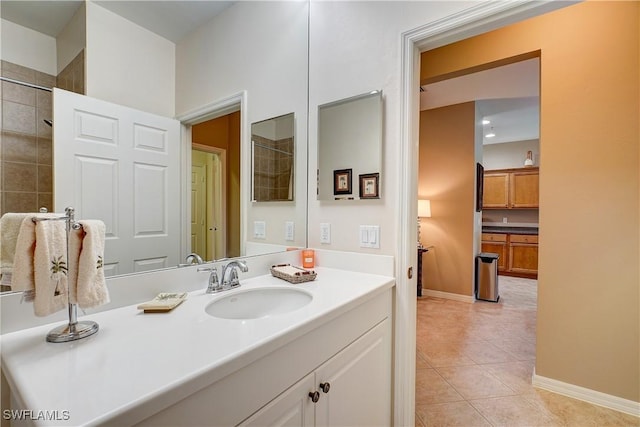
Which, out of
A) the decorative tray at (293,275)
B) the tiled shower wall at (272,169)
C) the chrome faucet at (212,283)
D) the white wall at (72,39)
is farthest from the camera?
the tiled shower wall at (272,169)

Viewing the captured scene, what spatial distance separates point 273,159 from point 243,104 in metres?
0.35

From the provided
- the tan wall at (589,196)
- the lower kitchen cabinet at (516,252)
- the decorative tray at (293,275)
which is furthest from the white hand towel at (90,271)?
the lower kitchen cabinet at (516,252)

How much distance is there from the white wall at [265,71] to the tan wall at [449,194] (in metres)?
2.92

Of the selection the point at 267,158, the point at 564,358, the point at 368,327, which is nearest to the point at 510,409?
the point at 564,358

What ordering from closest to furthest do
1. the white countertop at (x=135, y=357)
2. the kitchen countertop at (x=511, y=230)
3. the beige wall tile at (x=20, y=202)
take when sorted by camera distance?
the white countertop at (x=135, y=357) → the beige wall tile at (x=20, y=202) → the kitchen countertop at (x=511, y=230)

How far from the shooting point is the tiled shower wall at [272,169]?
5.54 ft

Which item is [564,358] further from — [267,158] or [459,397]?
[267,158]

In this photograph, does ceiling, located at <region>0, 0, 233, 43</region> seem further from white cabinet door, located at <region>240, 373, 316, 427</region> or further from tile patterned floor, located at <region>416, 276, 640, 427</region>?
tile patterned floor, located at <region>416, 276, 640, 427</region>

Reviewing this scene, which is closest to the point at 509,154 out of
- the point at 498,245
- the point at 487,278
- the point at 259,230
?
the point at 498,245

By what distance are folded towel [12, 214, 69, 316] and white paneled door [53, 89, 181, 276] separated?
21 cm

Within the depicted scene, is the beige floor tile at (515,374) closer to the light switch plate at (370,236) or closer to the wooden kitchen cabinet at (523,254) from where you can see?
the light switch plate at (370,236)

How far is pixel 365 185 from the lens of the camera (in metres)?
1.51

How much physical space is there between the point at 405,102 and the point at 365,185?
0.44 metres

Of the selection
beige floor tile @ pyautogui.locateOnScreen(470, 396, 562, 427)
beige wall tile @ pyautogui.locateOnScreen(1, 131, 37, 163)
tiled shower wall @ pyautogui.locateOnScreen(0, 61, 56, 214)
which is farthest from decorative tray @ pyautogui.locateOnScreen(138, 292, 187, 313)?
beige floor tile @ pyautogui.locateOnScreen(470, 396, 562, 427)
